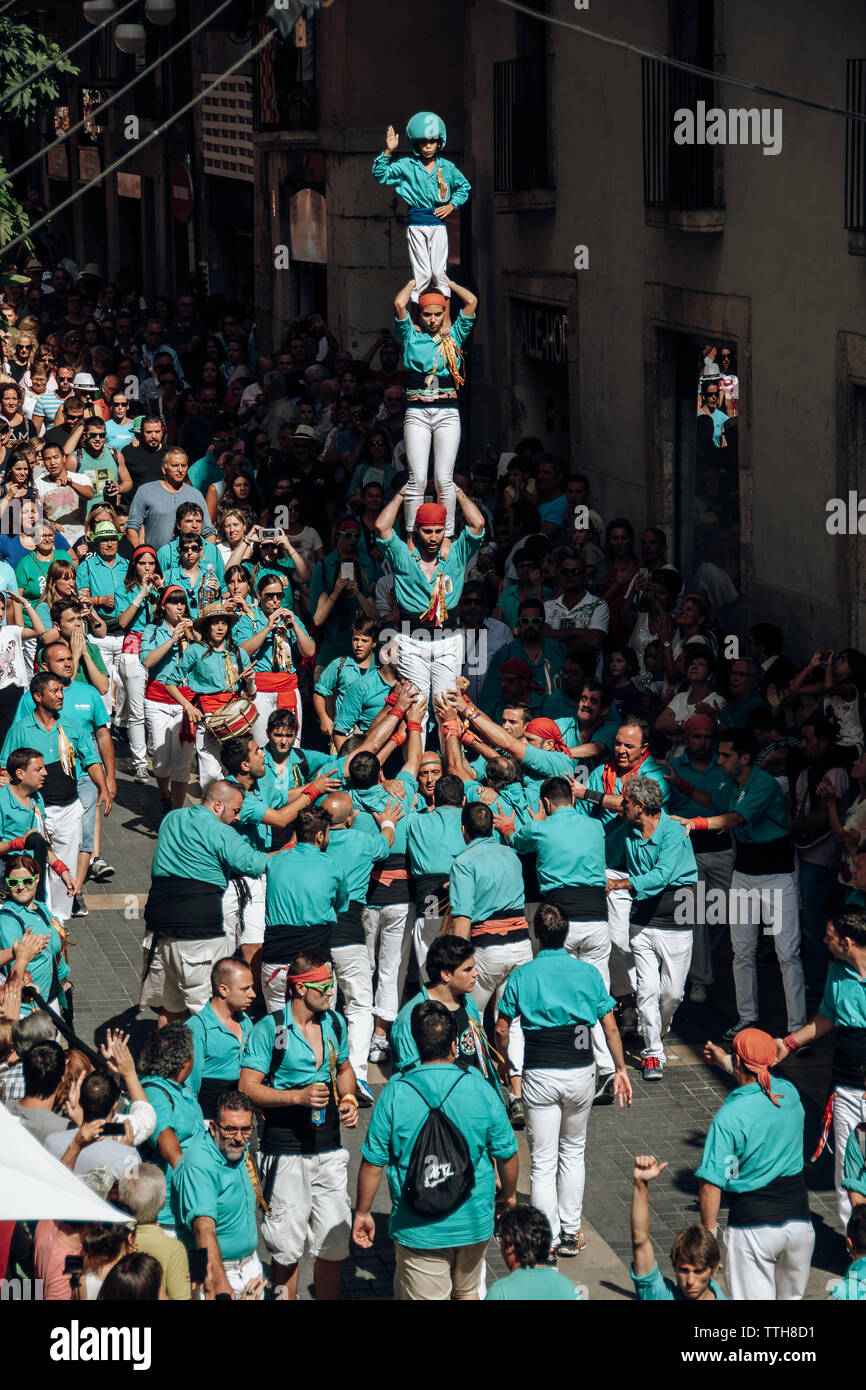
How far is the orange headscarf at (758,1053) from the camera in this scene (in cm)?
821

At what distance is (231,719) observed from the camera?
42.4 ft

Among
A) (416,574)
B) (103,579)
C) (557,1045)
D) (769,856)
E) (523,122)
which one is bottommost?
(557,1045)

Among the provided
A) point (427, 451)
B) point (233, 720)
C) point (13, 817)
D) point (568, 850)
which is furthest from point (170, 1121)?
point (427, 451)

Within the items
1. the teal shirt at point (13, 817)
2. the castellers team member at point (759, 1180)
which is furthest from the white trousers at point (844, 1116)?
the teal shirt at point (13, 817)

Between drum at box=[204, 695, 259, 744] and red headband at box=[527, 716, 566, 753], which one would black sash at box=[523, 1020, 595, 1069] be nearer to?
red headband at box=[527, 716, 566, 753]

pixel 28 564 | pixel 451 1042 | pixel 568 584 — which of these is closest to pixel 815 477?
pixel 568 584

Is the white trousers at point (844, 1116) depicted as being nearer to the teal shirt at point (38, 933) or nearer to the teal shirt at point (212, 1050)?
the teal shirt at point (212, 1050)

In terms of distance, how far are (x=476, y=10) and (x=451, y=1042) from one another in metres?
16.8

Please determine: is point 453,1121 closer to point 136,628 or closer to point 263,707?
point 263,707

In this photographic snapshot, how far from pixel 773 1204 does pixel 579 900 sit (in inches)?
109

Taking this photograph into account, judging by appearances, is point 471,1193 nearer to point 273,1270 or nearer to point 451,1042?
point 451,1042

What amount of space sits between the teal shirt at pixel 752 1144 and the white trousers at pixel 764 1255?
212 mm

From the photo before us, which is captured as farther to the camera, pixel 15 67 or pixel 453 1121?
pixel 15 67

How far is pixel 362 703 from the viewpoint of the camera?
13453 millimetres
